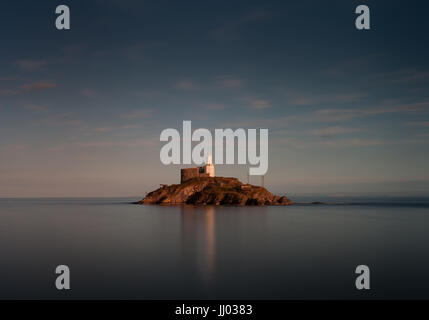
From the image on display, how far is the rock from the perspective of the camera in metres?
113

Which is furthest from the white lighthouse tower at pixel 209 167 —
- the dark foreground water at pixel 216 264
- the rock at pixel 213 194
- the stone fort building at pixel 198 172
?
the dark foreground water at pixel 216 264

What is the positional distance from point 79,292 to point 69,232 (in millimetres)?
29244

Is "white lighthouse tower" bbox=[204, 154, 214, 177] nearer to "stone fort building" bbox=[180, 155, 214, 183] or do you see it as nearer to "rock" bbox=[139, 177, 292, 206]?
"stone fort building" bbox=[180, 155, 214, 183]

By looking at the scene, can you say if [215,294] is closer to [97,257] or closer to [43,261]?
[97,257]

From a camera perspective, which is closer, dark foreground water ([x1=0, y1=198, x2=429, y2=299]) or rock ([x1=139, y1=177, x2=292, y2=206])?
dark foreground water ([x1=0, y1=198, x2=429, y2=299])

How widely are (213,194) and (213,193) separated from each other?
596 millimetres

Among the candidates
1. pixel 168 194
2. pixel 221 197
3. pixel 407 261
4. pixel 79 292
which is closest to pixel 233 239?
pixel 407 261

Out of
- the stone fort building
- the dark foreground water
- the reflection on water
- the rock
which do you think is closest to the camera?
the dark foreground water

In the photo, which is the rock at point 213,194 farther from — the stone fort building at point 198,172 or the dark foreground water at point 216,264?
the dark foreground water at point 216,264

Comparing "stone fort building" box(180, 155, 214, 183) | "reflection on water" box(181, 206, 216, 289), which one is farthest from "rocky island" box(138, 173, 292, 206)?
"reflection on water" box(181, 206, 216, 289)

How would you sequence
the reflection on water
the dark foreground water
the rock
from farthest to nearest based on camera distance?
the rock < the reflection on water < the dark foreground water

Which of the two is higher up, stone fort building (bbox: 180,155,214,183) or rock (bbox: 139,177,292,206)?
stone fort building (bbox: 180,155,214,183)
